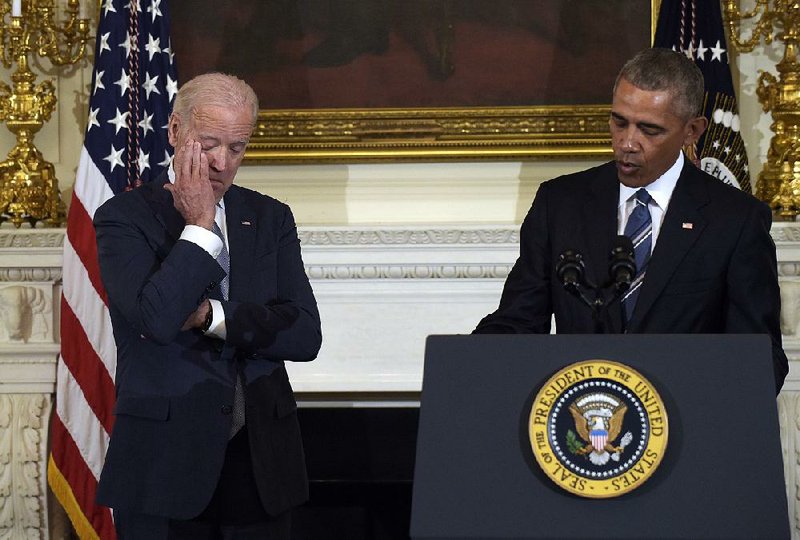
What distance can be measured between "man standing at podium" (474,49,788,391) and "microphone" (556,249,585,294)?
382 mm

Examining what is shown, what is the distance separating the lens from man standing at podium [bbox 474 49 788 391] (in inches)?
102

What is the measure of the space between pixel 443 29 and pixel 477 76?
25 centimetres

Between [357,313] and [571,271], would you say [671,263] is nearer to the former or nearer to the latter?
[571,271]

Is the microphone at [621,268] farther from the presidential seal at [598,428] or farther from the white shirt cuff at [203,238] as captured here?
the white shirt cuff at [203,238]

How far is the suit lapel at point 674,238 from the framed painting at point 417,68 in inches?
92.1

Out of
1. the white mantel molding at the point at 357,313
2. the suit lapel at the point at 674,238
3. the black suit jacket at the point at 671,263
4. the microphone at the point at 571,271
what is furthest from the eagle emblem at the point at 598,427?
the white mantel molding at the point at 357,313

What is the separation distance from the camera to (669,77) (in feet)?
8.64

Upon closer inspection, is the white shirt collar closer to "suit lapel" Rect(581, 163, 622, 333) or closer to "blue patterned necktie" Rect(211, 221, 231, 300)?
"suit lapel" Rect(581, 163, 622, 333)

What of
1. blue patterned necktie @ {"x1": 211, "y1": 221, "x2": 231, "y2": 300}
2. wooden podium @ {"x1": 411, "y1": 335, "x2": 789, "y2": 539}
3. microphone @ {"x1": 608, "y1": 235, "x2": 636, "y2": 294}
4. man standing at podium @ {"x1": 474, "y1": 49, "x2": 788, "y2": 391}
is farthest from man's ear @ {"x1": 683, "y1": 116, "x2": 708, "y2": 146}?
blue patterned necktie @ {"x1": 211, "y1": 221, "x2": 231, "y2": 300}

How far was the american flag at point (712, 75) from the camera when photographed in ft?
15.4

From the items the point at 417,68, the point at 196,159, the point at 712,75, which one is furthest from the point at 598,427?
the point at 417,68

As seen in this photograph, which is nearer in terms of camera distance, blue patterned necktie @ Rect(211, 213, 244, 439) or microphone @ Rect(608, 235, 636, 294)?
microphone @ Rect(608, 235, 636, 294)

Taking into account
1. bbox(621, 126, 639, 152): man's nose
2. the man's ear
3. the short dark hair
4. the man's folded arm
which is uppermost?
the short dark hair

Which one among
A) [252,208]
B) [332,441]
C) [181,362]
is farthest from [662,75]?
[332,441]
